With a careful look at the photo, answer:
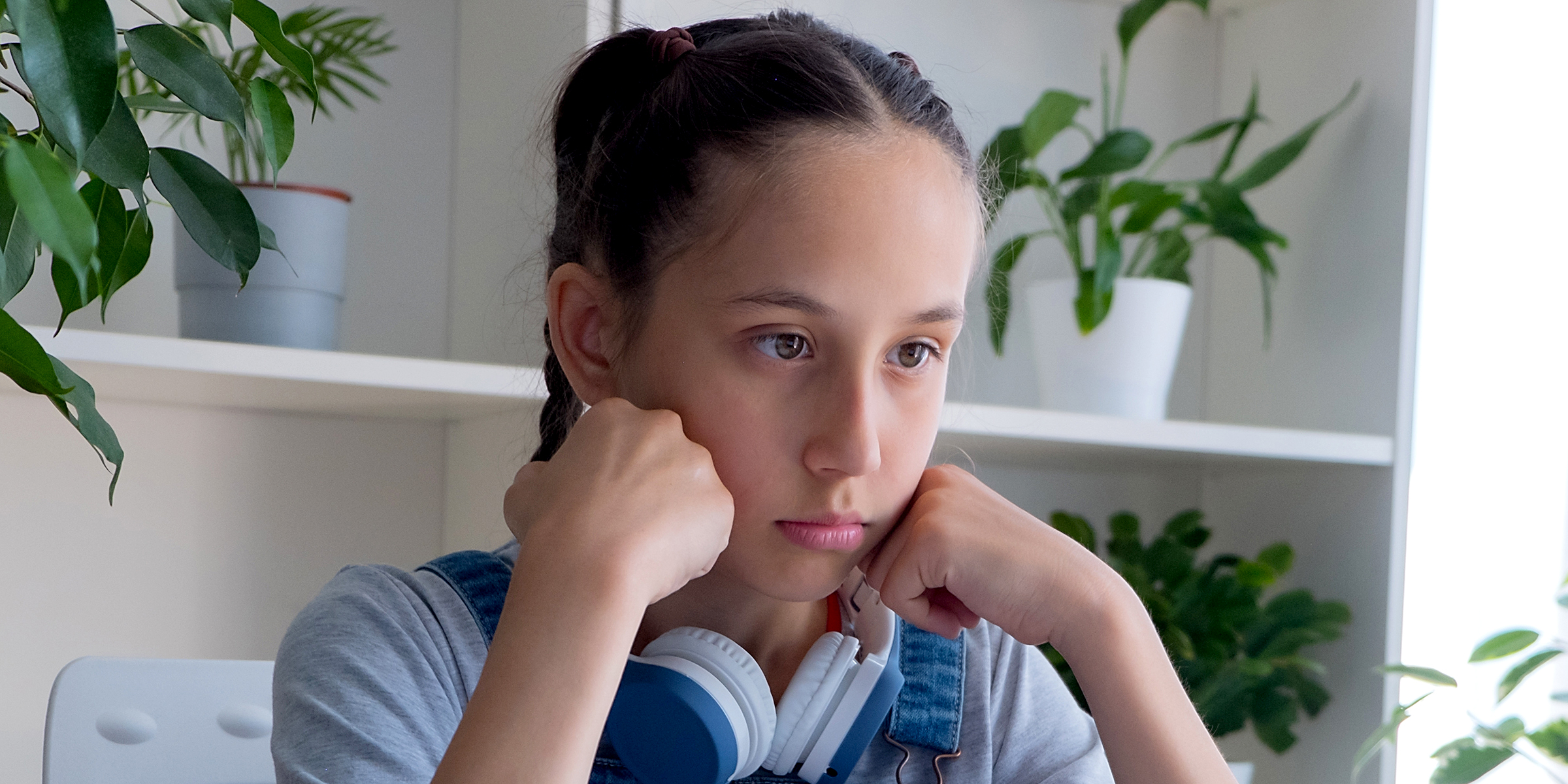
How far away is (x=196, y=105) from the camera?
0.62m

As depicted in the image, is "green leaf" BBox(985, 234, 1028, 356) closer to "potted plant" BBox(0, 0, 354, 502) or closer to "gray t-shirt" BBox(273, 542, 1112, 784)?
"gray t-shirt" BBox(273, 542, 1112, 784)

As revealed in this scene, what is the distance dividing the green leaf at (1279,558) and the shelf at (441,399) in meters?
0.12

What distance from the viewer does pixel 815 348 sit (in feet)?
2.58

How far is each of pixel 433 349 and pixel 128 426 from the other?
0.34m

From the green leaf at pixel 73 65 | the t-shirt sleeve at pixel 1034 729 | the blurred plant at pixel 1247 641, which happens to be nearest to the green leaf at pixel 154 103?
the green leaf at pixel 73 65

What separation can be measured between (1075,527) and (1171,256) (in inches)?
14.5

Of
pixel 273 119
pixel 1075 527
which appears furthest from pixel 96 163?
pixel 1075 527

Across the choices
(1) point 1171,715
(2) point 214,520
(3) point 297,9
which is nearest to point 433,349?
(2) point 214,520

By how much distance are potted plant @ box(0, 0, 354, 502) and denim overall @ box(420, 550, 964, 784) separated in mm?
284

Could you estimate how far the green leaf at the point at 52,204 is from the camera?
414 millimetres

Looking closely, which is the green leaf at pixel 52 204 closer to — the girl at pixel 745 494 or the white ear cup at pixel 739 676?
the girl at pixel 745 494

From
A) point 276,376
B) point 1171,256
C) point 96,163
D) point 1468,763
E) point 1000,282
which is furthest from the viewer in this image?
point 1000,282

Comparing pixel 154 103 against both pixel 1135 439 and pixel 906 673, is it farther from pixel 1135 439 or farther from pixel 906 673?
pixel 1135 439

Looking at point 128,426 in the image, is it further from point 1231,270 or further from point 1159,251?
point 1231,270
